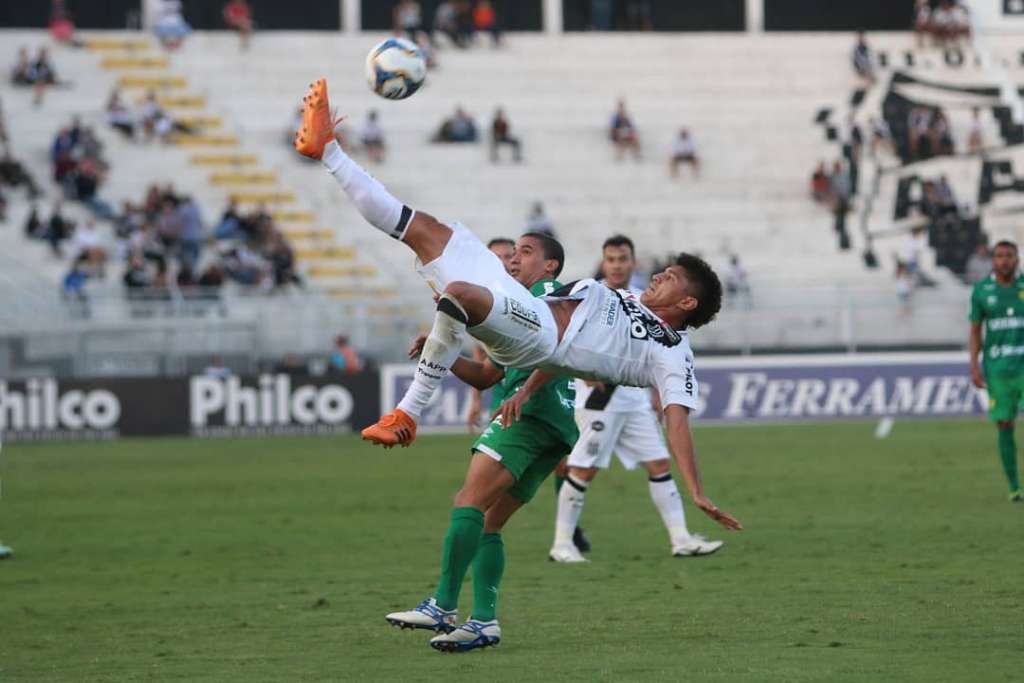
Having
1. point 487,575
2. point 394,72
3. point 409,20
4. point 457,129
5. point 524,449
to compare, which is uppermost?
point 409,20

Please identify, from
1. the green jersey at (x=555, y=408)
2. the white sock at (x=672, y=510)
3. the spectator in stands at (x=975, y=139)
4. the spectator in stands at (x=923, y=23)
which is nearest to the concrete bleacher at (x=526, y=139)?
the spectator in stands at (x=923, y=23)

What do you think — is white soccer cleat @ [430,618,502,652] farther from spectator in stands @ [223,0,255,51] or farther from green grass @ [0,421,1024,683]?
spectator in stands @ [223,0,255,51]

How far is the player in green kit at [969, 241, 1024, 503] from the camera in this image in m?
17.2

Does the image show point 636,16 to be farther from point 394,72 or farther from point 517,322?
point 517,322

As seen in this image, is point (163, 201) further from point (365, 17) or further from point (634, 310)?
point (634, 310)

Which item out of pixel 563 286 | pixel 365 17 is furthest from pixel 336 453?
pixel 365 17

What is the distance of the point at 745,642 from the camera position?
9133 mm

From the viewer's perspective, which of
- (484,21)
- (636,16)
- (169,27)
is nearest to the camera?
(169,27)

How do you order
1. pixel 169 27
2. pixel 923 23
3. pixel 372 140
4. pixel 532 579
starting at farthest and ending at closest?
pixel 923 23 < pixel 169 27 < pixel 372 140 < pixel 532 579

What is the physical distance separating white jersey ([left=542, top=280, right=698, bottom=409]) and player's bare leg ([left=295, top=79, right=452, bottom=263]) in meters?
0.81

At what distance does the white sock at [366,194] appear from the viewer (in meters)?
8.32

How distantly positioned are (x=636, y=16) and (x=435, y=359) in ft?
131

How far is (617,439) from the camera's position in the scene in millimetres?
14266

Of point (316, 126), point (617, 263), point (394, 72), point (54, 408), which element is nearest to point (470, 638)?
point (316, 126)
